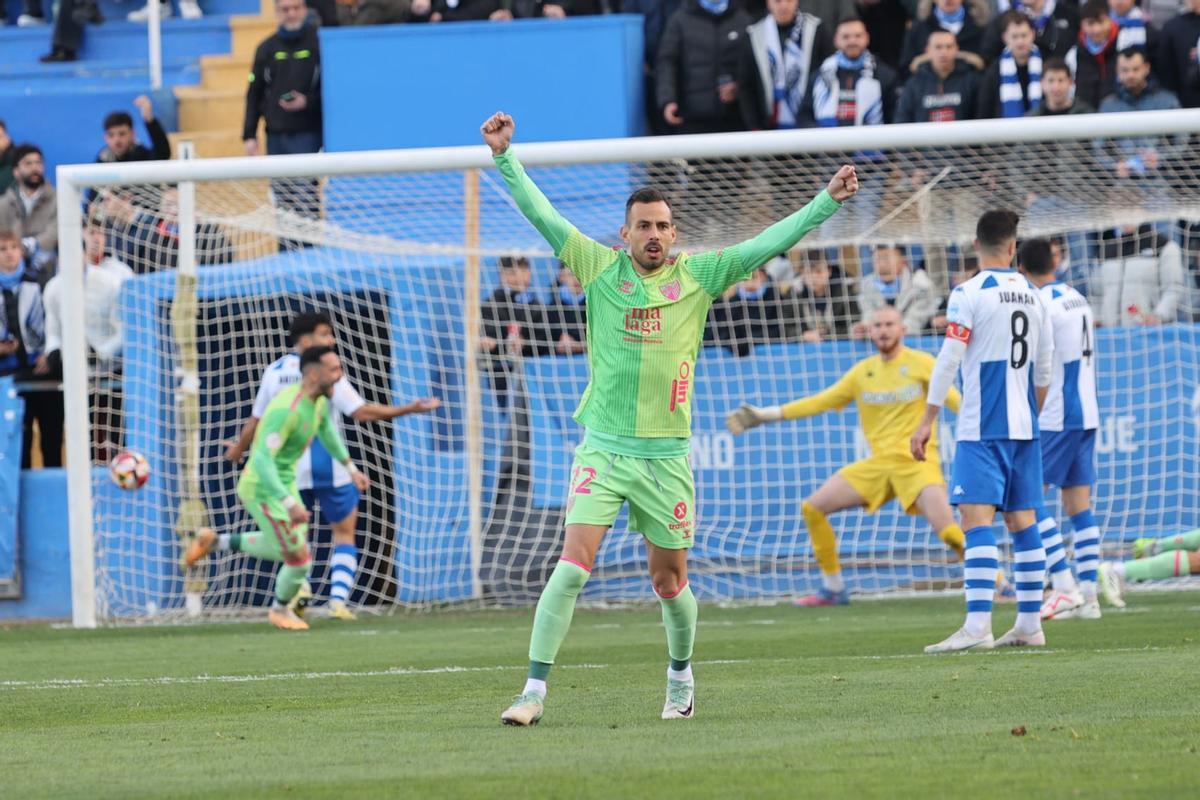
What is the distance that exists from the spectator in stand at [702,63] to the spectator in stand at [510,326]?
233 cm

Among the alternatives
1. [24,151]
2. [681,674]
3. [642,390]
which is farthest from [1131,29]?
[681,674]

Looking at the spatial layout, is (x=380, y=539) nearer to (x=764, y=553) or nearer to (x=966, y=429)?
(x=764, y=553)

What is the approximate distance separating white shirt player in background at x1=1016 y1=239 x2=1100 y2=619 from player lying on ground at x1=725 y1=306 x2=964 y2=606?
51.0 inches

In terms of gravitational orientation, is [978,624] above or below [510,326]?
below

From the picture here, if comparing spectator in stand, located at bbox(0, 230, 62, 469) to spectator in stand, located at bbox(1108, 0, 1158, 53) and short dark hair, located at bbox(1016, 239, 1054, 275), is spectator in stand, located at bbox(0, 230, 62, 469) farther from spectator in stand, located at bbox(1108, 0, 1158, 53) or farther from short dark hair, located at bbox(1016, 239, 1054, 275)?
spectator in stand, located at bbox(1108, 0, 1158, 53)

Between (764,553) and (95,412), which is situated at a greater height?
(95,412)

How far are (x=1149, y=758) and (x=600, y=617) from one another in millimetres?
8903

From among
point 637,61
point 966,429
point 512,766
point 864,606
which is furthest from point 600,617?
point 512,766

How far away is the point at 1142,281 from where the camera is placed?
50.9ft

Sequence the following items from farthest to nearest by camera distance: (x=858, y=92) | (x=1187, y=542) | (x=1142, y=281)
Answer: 1. (x=858, y=92)
2. (x=1142, y=281)
3. (x=1187, y=542)

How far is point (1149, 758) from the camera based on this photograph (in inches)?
223

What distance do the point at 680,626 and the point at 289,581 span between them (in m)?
6.99

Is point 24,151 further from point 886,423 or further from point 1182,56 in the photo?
point 1182,56

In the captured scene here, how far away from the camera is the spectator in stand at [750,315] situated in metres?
16.1
